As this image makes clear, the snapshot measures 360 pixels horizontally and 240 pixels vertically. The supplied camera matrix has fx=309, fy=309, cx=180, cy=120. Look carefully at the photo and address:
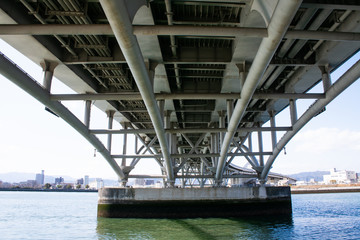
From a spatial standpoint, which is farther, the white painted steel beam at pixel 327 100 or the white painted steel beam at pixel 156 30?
the white painted steel beam at pixel 327 100

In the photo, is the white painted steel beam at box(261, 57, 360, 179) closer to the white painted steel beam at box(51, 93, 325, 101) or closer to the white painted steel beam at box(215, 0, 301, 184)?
the white painted steel beam at box(51, 93, 325, 101)

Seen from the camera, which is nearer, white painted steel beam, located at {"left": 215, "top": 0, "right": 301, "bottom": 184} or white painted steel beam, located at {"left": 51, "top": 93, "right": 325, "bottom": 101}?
white painted steel beam, located at {"left": 215, "top": 0, "right": 301, "bottom": 184}

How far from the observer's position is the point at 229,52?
13977mm

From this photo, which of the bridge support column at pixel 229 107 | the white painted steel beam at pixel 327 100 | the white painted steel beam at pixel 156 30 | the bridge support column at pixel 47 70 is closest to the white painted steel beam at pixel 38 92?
the bridge support column at pixel 47 70

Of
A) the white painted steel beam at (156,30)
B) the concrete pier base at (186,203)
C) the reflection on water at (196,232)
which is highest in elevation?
the white painted steel beam at (156,30)

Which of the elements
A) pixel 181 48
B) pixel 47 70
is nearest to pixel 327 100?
pixel 181 48

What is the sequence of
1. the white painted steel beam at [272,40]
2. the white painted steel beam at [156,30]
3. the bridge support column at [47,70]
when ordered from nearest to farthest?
the white painted steel beam at [272,40], the white painted steel beam at [156,30], the bridge support column at [47,70]

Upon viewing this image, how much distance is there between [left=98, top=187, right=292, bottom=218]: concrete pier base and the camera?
27.5m

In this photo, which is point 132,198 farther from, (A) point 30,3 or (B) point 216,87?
(A) point 30,3

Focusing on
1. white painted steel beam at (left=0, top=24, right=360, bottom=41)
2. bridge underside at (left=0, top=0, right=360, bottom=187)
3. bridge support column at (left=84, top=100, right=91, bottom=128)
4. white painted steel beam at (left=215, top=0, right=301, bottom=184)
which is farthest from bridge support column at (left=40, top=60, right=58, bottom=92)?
white painted steel beam at (left=215, top=0, right=301, bottom=184)

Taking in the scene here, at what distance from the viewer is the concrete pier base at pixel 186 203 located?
1081 inches

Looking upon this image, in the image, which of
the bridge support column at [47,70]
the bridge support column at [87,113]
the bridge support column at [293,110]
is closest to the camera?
the bridge support column at [47,70]

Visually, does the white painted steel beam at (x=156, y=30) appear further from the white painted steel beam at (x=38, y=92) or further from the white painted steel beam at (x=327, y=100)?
the white painted steel beam at (x=327, y=100)

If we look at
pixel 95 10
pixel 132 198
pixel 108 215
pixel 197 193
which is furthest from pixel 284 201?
pixel 95 10
